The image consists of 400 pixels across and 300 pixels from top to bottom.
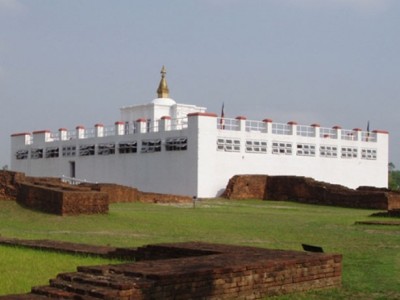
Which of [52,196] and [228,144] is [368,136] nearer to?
[228,144]

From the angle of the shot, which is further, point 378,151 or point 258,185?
point 378,151

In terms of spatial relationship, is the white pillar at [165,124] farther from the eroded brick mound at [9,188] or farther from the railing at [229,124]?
the eroded brick mound at [9,188]

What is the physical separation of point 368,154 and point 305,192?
423 inches

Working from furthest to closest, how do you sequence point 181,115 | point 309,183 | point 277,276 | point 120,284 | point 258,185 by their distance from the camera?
1. point 181,115
2. point 258,185
3. point 309,183
4. point 277,276
5. point 120,284

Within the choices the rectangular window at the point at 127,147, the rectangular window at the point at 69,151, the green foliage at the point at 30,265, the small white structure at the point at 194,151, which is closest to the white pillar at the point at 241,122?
the small white structure at the point at 194,151

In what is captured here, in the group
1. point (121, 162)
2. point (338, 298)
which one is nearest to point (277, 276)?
point (338, 298)

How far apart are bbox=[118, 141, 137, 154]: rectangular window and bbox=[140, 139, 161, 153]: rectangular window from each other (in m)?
0.72

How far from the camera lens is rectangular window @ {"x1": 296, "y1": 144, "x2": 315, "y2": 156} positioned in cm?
3881

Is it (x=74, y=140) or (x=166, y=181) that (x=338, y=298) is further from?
(x=74, y=140)

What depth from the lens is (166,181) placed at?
35969mm

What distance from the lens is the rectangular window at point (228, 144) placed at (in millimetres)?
35188

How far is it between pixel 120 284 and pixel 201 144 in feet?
94.4

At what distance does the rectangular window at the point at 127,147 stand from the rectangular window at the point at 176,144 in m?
Answer: 2.58

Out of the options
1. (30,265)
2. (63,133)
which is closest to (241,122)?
(63,133)
